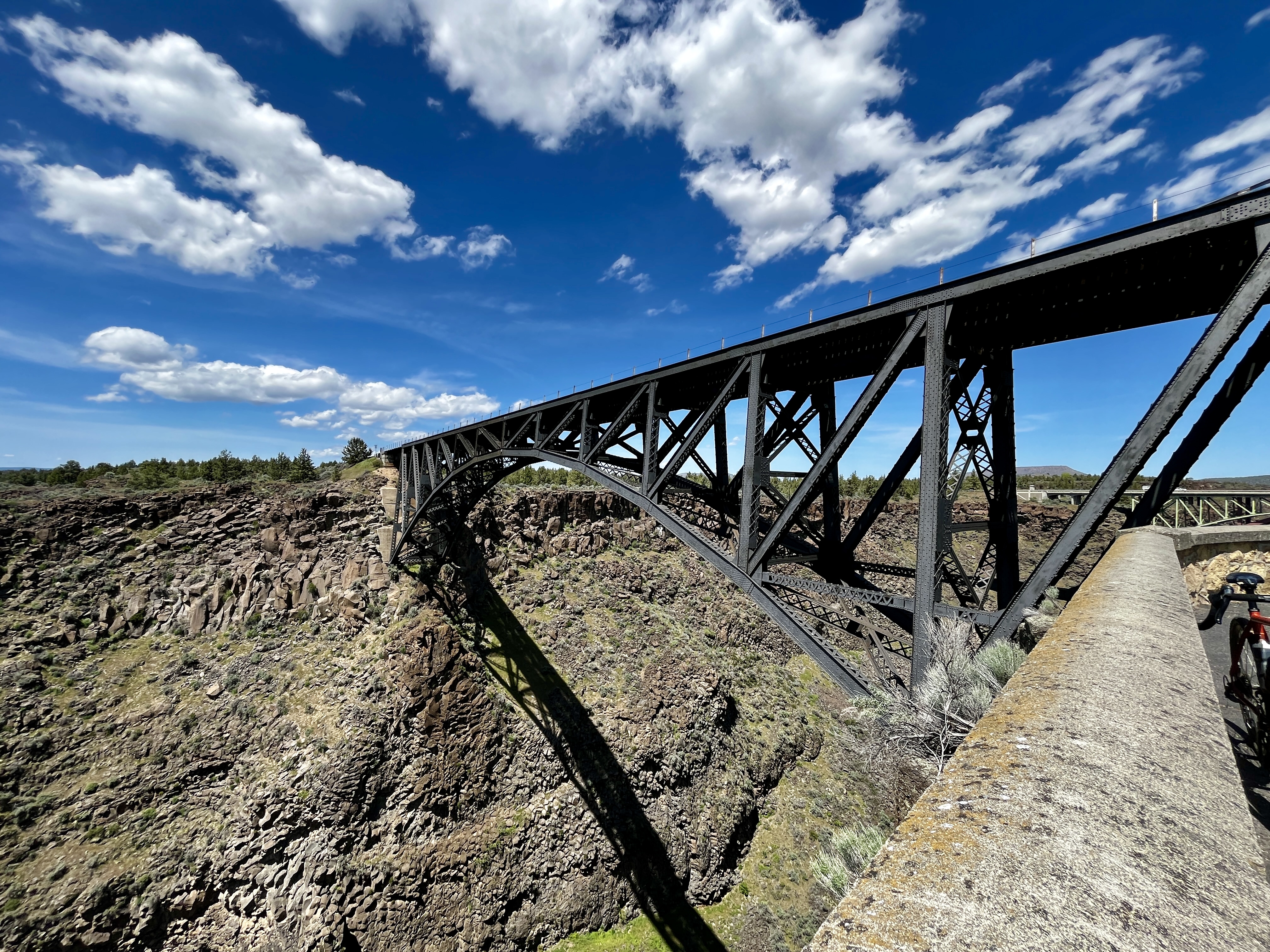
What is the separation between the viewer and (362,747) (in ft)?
51.5

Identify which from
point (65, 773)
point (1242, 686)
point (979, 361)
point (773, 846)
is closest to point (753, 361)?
point (979, 361)

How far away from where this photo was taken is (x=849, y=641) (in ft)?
93.7

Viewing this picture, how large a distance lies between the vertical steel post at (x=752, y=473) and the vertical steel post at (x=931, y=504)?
2.31m

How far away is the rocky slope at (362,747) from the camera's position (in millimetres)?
13203

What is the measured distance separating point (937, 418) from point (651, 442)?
A: 201 inches

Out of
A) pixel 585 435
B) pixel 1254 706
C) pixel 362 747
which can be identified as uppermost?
pixel 585 435

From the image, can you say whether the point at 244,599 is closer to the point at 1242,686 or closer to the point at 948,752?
the point at 948,752

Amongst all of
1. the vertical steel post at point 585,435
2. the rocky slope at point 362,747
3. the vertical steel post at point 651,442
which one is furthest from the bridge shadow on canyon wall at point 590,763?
the vertical steel post at point 651,442

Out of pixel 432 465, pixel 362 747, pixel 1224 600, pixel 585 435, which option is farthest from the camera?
pixel 432 465

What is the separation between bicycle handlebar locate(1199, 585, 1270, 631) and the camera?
4.29 metres

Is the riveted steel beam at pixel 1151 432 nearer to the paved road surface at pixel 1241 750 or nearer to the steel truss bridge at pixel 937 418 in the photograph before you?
the steel truss bridge at pixel 937 418

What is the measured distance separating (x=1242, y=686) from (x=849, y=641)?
2680 centimetres

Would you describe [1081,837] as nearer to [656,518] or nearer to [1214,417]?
[1214,417]

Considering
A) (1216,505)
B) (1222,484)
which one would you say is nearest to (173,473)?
(1216,505)
